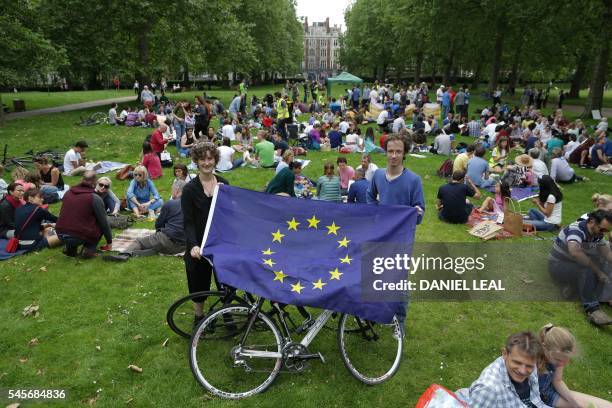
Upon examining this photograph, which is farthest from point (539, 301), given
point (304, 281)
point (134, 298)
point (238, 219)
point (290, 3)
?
point (290, 3)

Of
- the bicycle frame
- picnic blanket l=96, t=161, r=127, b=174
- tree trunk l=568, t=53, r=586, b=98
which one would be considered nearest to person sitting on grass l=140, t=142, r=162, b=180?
picnic blanket l=96, t=161, r=127, b=174

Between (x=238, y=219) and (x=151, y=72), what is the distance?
104 feet

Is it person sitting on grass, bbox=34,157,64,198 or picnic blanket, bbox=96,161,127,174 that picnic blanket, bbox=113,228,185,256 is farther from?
picnic blanket, bbox=96,161,127,174

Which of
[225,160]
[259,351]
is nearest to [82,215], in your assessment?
[259,351]

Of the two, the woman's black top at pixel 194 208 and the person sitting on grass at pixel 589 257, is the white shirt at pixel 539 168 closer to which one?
the person sitting on grass at pixel 589 257

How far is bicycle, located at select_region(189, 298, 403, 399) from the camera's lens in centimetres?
459

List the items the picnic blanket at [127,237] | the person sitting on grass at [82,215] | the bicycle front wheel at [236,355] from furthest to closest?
the picnic blanket at [127,237]
the person sitting on grass at [82,215]
the bicycle front wheel at [236,355]

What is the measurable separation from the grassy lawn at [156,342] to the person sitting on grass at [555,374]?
899 mm

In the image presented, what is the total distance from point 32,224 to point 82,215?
4.63ft

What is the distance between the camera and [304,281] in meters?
4.44

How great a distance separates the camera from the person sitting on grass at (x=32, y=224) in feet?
26.7

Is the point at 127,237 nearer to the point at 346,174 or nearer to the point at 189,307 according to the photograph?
the point at 189,307

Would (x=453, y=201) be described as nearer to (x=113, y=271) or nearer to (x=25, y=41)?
(x=113, y=271)

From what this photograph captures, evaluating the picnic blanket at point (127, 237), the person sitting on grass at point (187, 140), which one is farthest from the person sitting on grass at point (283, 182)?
the person sitting on grass at point (187, 140)
